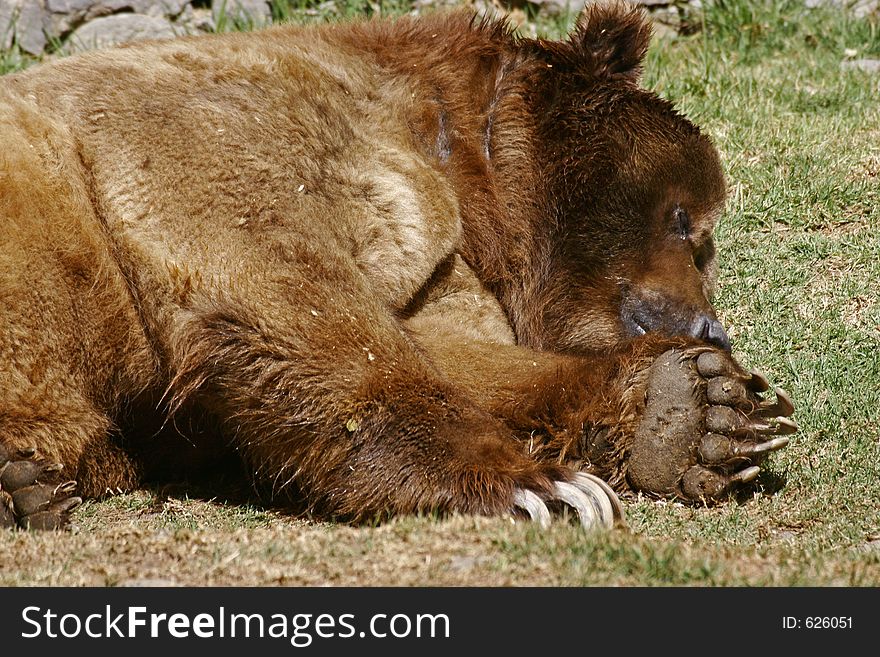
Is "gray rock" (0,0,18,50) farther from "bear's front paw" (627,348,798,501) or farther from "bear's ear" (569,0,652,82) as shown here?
"bear's front paw" (627,348,798,501)

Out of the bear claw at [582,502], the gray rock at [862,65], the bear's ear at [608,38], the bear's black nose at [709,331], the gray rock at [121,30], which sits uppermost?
the bear's ear at [608,38]

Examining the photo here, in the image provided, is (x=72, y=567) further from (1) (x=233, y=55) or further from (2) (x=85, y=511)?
(1) (x=233, y=55)

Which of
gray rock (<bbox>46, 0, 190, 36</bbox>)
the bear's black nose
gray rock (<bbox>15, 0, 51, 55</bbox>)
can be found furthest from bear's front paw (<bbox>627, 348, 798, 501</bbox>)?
gray rock (<bbox>15, 0, 51, 55</bbox>)

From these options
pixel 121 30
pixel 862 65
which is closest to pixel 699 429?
pixel 862 65

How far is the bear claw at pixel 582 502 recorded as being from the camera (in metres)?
3.72

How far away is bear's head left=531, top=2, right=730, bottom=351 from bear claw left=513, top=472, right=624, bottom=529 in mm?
1148

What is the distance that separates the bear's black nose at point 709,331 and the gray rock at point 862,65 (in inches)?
166

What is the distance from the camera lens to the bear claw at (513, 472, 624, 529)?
3.72 m

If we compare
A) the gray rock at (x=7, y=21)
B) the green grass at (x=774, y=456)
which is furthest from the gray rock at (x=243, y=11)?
the gray rock at (x=7, y=21)

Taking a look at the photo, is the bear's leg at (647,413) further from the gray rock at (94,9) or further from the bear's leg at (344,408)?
the gray rock at (94,9)

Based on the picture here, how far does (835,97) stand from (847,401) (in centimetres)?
350

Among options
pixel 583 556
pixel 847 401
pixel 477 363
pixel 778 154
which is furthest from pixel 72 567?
pixel 778 154

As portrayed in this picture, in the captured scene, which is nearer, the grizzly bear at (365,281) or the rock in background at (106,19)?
the grizzly bear at (365,281)

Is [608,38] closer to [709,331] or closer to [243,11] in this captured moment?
[709,331]
